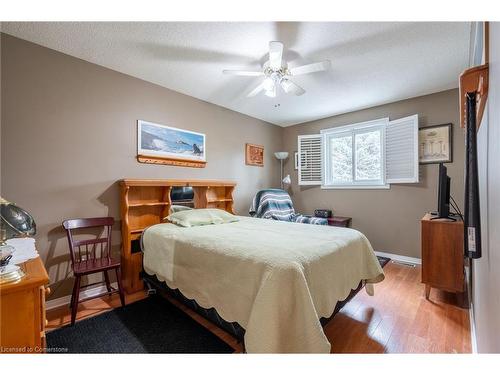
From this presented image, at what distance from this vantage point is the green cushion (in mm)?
2480

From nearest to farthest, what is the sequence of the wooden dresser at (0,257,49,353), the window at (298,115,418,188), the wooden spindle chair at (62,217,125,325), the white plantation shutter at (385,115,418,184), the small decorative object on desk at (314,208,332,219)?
the wooden dresser at (0,257,49,353) → the wooden spindle chair at (62,217,125,325) → the white plantation shutter at (385,115,418,184) → the window at (298,115,418,188) → the small decorative object on desk at (314,208,332,219)

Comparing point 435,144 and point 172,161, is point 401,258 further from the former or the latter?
point 172,161

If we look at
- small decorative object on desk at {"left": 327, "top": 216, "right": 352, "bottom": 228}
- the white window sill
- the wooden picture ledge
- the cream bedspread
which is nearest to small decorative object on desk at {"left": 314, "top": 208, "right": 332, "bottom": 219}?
small decorative object on desk at {"left": 327, "top": 216, "right": 352, "bottom": 228}

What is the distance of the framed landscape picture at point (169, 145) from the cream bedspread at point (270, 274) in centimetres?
114

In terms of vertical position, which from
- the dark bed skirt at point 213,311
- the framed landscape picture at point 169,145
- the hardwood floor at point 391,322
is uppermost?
the framed landscape picture at point 169,145

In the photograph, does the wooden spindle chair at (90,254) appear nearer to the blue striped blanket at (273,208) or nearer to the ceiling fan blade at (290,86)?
the blue striped blanket at (273,208)

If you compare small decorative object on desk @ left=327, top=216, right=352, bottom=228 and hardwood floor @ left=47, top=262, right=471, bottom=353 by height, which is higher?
small decorative object on desk @ left=327, top=216, right=352, bottom=228

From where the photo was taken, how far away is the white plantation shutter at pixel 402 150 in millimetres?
3195

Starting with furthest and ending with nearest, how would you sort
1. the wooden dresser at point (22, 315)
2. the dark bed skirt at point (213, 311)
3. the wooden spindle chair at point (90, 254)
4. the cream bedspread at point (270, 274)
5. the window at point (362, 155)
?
1. the window at point (362, 155)
2. the wooden spindle chair at point (90, 254)
3. the dark bed skirt at point (213, 311)
4. the cream bedspread at point (270, 274)
5. the wooden dresser at point (22, 315)

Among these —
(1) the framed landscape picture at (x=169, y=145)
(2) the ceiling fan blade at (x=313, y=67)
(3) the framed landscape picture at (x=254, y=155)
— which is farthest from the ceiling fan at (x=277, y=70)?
(3) the framed landscape picture at (x=254, y=155)

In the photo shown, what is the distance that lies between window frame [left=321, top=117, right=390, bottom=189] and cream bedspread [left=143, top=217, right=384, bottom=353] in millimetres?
2076

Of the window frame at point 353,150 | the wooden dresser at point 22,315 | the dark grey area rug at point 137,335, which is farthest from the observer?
the window frame at point 353,150

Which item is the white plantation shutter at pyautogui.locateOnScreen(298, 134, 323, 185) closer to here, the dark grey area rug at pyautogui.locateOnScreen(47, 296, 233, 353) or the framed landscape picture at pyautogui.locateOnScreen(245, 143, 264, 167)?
the framed landscape picture at pyautogui.locateOnScreen(245, 143, 264, 167)
